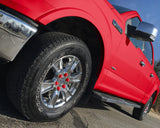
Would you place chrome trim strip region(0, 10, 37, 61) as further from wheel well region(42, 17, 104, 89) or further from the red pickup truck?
wheel well region(42, 17, 104, 89)

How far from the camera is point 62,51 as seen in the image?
1.51 m

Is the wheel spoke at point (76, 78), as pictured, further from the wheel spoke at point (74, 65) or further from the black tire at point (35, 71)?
the black tire at point (35, 71)

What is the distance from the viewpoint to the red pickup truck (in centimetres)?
124

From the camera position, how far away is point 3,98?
5.73ft

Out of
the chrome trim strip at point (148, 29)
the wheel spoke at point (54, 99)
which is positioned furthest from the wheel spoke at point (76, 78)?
the chrome trim strip at point (148, 29)

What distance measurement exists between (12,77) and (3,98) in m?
0.51

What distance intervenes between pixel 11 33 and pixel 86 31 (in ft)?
2.86

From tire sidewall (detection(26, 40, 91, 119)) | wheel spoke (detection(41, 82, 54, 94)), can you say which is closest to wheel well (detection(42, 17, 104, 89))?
tire sidewall (detection(26, 40, 91, 119))

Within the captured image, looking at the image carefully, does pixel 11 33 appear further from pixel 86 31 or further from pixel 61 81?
pixel 86 31

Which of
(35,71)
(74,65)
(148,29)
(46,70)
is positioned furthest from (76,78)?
(148,29)

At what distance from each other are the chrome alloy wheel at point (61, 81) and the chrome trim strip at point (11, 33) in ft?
1.29

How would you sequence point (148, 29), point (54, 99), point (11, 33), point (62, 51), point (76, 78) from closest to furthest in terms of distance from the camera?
point (11, 33) < point (62, 51) < point (54, 99) < point (76, 78) < point (148, 29)

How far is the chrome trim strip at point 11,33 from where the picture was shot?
3.81 ft

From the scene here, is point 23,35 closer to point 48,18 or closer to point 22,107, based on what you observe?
point 48,18
